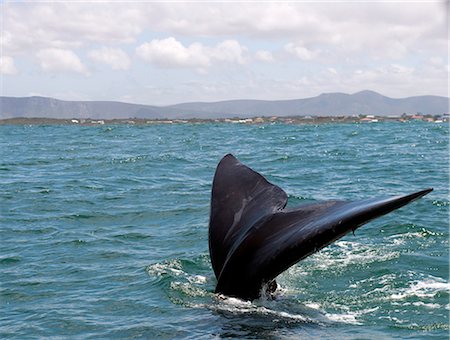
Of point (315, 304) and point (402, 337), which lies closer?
point (402, 337)

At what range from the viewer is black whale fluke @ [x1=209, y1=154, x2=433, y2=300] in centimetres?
551

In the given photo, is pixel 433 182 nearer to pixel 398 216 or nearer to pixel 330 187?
pixel 330 187

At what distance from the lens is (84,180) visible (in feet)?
73.2

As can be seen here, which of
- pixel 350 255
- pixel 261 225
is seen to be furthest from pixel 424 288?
pixel 261 225

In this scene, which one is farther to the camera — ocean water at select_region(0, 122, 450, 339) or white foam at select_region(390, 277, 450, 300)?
white foam at select_region(390, 277, 450, 300)

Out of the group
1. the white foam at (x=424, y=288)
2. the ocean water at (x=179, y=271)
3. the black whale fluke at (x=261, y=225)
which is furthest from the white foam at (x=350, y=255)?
the black whale fluke at (x=261, y=225)

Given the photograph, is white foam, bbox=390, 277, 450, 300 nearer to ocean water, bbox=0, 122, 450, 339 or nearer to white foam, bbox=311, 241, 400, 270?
ocean water, bbox=0, 122, 450, 339

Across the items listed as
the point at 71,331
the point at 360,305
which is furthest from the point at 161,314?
the point at 360,305

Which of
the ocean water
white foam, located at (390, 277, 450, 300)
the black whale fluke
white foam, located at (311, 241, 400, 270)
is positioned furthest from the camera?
white foam, located at (311, 241, 400, 270)

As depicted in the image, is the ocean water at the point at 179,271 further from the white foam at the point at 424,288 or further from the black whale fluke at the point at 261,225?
the black whale fluke at the point at 261,225

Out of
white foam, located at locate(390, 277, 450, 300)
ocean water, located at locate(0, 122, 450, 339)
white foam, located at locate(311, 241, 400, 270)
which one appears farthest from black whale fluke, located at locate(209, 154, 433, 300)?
white foam, located at locate(311, 241, 400, 270)

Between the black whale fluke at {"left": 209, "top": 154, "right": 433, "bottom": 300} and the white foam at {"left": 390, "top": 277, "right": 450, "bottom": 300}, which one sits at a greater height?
the black whale fluke at {"left": 209, "top": 154, "right": 433, "bottom": 300}

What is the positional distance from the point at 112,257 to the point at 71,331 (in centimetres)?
373

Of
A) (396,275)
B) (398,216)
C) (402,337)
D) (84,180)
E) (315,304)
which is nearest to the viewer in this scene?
(402,337)
